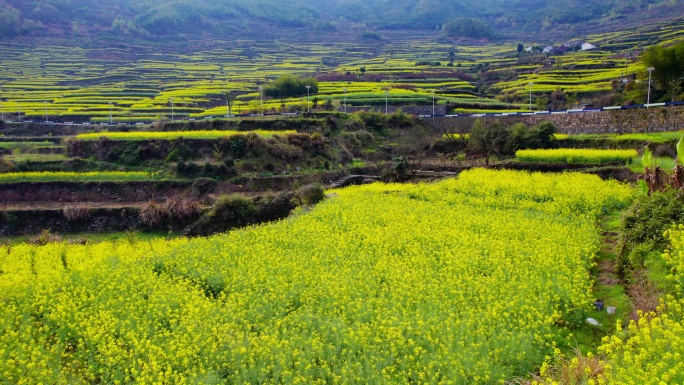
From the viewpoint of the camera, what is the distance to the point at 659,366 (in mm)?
7332

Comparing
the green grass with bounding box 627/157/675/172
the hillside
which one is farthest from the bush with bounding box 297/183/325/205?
the hillside

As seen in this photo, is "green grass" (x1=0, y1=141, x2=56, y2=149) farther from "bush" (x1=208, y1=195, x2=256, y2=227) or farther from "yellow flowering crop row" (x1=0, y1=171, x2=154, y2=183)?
"bush" (x1=208, y1=195, x2=256, y2=227)

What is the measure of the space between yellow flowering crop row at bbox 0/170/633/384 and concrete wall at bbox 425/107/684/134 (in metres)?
Result: 15.6

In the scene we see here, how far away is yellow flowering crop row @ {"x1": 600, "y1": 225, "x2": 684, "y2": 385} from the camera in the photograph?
285 inches

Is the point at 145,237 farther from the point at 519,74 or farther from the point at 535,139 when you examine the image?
the point at 519,74

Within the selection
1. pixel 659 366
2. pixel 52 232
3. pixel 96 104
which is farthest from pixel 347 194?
pixel 96 104

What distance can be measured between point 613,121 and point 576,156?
7961mm

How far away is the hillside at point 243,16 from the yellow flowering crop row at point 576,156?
4585 inches

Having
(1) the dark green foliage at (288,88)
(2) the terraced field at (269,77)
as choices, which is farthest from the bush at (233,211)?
(1) the dark green foliage at (288,88)

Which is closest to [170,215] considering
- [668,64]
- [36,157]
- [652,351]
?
[36,157]

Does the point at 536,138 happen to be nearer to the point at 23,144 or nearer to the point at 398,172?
the point at 398,172

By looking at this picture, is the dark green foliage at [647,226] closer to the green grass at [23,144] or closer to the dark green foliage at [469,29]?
the green grass at [23,144]

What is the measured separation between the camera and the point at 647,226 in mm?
13414

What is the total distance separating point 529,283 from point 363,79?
67.1m
